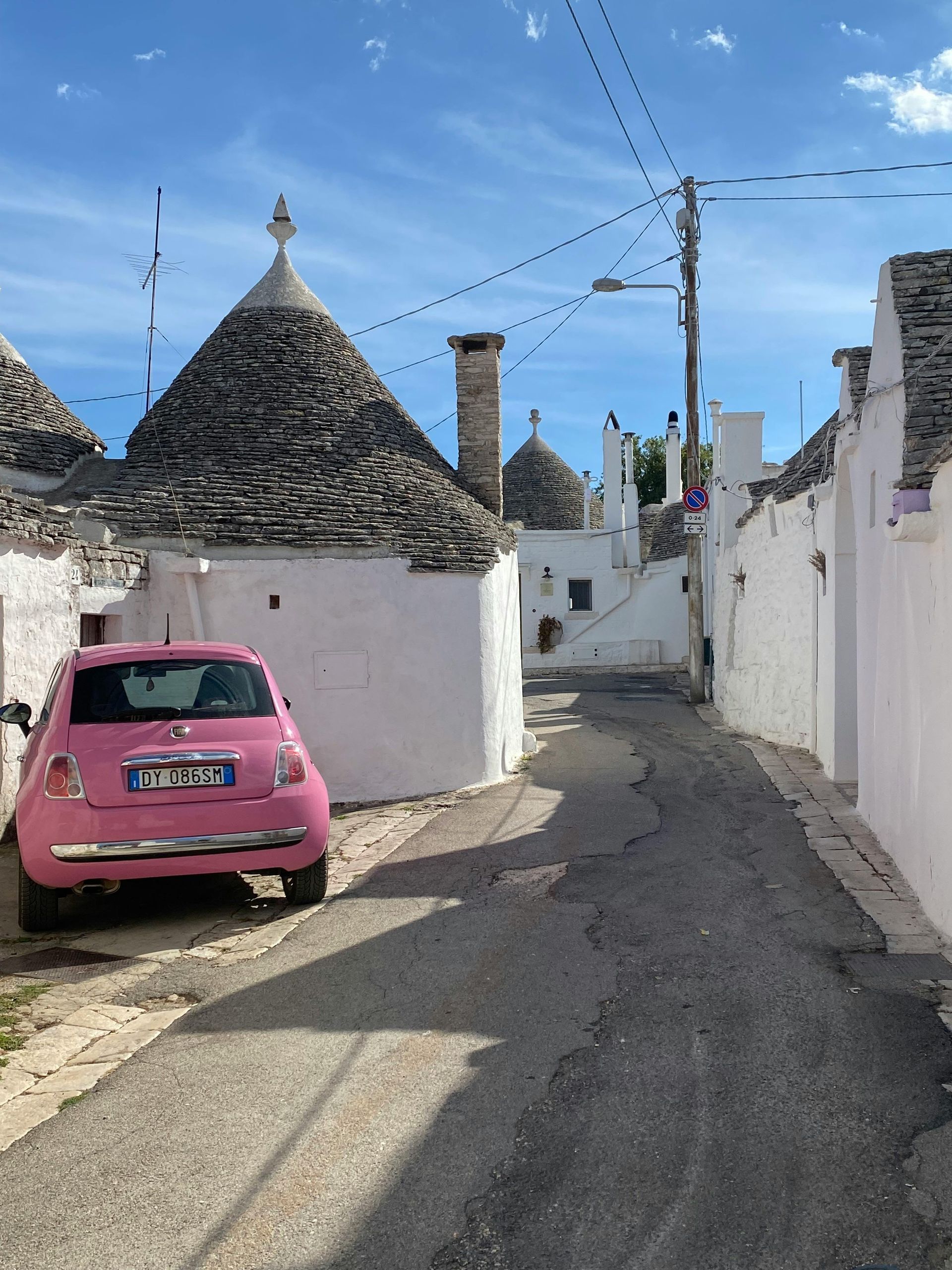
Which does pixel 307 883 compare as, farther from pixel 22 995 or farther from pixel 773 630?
pixel 773 630

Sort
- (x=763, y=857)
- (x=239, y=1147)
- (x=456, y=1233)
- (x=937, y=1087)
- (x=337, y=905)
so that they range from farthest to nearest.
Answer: (x=763, y=857), (x=337, y=905), (x=937, y=1087), (x=239, y=1147), (x=456, y=1233)

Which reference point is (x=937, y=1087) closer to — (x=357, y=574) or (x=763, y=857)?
(x=763, y=857)

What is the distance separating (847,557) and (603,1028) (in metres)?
8.45

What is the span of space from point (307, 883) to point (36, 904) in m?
1.64

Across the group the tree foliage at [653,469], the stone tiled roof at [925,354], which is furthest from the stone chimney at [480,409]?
the tree foliage at [653,469]

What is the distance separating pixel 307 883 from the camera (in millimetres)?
7156

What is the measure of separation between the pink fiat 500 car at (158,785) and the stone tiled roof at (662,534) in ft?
105

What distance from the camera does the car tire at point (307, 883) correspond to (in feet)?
23.4

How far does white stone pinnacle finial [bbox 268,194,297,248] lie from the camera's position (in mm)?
17062

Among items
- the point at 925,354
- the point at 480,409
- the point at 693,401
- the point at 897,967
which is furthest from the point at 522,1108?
the point at 693,401

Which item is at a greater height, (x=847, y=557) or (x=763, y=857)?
(x=847, y=557)

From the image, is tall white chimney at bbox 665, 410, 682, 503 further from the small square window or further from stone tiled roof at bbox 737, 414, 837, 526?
stone tiled roof at bbox 737, 414, 837, 526

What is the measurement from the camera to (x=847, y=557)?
39.3 feet

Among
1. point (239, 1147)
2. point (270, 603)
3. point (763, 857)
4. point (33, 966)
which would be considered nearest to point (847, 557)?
point (763, 857)
